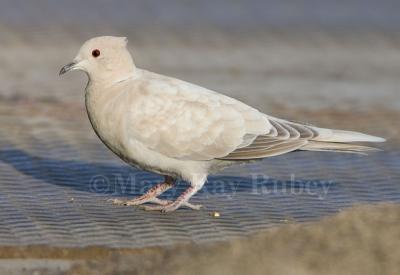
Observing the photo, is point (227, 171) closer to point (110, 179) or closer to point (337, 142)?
point (110, 179)

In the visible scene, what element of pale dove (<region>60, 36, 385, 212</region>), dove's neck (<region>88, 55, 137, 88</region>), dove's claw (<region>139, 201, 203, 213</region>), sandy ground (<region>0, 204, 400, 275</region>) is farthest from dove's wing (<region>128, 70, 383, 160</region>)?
sandy ground (<region>0, 204, 400, 275</region>)

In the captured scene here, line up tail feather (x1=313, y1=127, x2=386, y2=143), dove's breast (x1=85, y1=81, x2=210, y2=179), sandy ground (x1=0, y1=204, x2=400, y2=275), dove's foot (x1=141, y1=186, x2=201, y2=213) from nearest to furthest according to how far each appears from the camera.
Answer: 1. sandy ground (x1=0, y1=204, x2=400, y2=275)
2. dove's breast (x1=85, y1=81, x2=210, y2=179)
3. dove's foot (x1=141, y1=186, x2=201, y2=213)
4. tail feather (x1=313, y1=127, x2=386, y2=143)

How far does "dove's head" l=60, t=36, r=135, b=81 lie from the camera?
22.0 feet

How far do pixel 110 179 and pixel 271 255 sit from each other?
2.69 m

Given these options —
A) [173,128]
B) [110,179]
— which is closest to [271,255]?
[173,128]

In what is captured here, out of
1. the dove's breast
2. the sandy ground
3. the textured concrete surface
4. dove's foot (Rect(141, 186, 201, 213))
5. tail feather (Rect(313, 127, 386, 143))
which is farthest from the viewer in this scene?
tail feather (Rect(313, 127, 386, 143))

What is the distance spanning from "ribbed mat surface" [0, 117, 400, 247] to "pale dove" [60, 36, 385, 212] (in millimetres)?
262

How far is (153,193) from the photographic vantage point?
6.72m

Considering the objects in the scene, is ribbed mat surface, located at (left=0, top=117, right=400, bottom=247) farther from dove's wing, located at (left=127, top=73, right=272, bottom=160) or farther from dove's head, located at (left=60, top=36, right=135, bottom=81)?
dove's head, located at (left=60, top=36, right=135, bottom=81)

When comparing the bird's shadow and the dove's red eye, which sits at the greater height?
the dove's red eye

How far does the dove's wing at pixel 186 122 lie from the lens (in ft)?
21.2

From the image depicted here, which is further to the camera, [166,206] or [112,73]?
[112,73]

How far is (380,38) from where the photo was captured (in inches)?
535

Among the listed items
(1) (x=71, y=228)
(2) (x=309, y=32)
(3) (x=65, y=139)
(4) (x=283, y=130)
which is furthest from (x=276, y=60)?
(1) (x=71, y=228)
